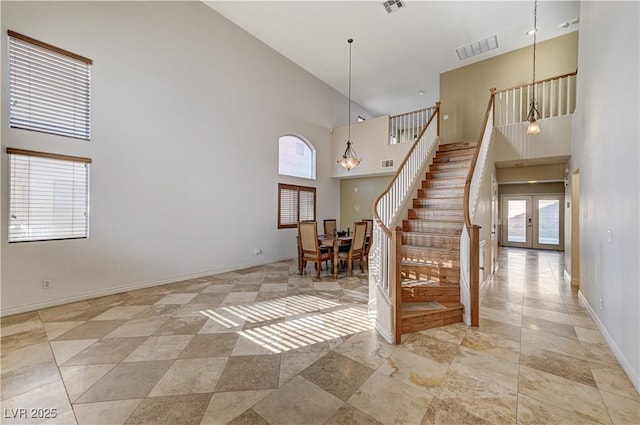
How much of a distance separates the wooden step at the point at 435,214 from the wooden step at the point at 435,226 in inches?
3.9

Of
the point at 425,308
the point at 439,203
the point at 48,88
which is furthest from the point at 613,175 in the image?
the point at 48,88

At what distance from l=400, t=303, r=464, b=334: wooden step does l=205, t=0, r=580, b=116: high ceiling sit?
5510mm

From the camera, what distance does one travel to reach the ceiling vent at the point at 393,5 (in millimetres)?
4973

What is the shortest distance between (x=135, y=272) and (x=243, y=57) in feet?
16.5

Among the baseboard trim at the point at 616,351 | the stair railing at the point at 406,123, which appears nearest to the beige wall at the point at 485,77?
the stair railing at the point at 406,123

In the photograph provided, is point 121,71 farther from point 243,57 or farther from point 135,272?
point 135,272

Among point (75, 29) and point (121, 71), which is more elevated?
point (75, 29)

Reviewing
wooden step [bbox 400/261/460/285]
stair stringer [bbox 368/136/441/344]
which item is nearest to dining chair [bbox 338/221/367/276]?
stair stringer [bbox 368/136/441/344]

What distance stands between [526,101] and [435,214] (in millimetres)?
4055

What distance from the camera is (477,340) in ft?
8.90

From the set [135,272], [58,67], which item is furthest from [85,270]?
[58,67]

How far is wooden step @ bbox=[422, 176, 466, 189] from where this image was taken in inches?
199

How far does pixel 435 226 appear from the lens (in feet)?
14.5

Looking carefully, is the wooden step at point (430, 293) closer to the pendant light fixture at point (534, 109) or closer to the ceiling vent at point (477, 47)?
the pendant light fixture at point (534, 109)
